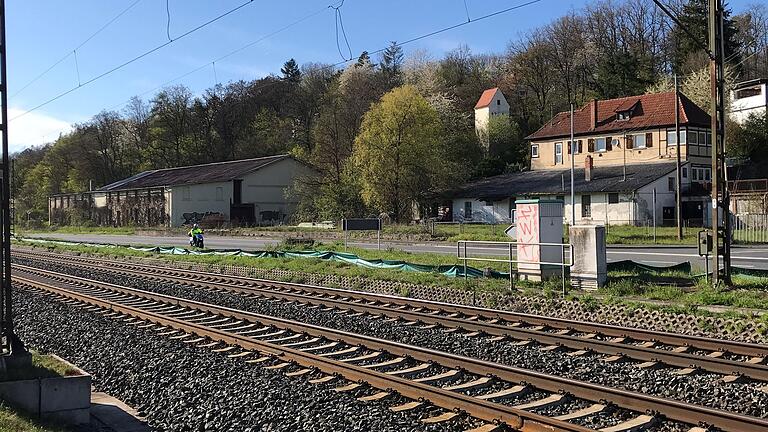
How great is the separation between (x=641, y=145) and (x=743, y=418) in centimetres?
5610

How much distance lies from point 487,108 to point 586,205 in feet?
92.1

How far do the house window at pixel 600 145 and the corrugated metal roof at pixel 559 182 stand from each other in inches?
99.1

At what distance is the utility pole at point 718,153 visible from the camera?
1619cm

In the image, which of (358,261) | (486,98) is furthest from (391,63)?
(358,261)

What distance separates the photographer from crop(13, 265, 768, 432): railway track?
743 cm

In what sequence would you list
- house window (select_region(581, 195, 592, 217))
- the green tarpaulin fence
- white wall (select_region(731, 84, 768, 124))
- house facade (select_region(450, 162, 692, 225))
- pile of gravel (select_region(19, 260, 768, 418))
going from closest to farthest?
pile of gravel (select_region(19, 260, 768, 418)), the green tarpaulin fence, house facade (select_region(450, 162, 692, 225)), house window (select_region(581, 195, 592, 217)), white wall (select_region(731, 84, 768, 124))

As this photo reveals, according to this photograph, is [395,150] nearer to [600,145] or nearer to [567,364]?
[600,145]

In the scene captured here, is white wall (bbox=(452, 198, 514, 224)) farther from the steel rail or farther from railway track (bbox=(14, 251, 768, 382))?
the steel rail

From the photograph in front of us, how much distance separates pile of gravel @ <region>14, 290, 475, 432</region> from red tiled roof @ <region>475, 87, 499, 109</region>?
68867 mm

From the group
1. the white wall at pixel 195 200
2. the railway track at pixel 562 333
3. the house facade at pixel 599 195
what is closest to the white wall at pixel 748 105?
the house facade at pixel 599 195

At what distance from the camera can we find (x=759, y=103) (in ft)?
206

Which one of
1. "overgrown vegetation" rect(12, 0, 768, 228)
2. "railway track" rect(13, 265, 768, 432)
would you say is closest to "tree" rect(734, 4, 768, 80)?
"overgrown vegetation" rect(12, 0, 768, 228)

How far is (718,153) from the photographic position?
53.5 ft

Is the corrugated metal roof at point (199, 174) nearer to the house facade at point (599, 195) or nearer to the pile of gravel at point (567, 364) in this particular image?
the house facade at point (599, 195)
